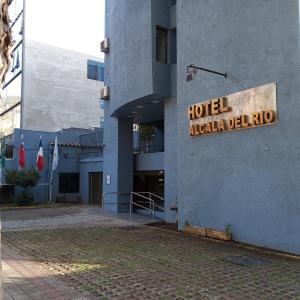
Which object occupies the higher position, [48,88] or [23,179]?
[48,88]

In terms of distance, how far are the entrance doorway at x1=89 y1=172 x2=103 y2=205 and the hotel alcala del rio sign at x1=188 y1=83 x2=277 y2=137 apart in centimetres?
1494

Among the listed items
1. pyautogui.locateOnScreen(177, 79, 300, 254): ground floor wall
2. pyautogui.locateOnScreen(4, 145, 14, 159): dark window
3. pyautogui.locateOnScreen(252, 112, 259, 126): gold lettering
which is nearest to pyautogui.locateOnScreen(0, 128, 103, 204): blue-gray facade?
pyautogui.locateOnScreen(4, 145, 14, 159): dark window

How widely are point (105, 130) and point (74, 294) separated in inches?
617

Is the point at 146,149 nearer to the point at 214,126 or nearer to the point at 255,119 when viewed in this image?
the point at 214,126

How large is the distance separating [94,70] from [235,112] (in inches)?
1114

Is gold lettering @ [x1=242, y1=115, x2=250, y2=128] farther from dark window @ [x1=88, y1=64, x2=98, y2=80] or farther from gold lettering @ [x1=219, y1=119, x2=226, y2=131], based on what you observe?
dark window @ [x1=88, y1=64, x2=98, y2=80]

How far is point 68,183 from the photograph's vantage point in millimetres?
28328

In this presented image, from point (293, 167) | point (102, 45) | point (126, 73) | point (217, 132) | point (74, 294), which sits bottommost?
point (74, 294)

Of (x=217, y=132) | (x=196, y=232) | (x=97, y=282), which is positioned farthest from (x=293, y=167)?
(x=97, y=282)

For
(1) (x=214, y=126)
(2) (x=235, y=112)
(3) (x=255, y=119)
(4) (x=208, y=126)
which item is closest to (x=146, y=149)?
(4) (x=208, y=126)

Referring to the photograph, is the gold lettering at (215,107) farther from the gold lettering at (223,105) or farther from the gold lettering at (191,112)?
the gold lettering at (191,112)

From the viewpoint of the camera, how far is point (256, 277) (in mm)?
7633

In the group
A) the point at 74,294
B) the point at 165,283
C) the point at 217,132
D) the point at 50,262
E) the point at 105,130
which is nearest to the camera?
the point at 74,294

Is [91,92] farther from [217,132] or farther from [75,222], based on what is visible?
[217,132]
